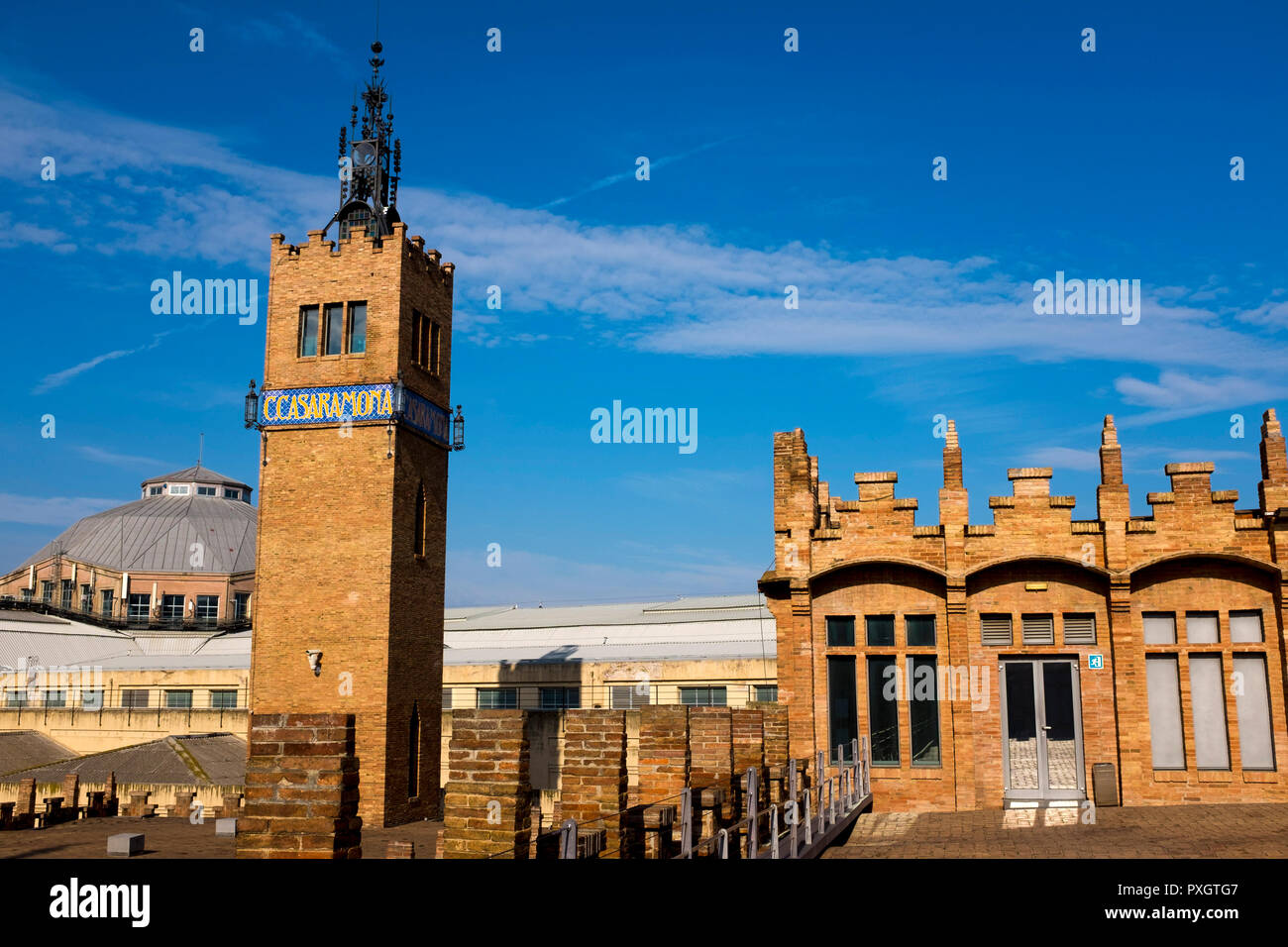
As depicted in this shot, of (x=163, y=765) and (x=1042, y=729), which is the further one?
(x=163, y=765)

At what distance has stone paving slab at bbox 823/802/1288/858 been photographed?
16.7 metres

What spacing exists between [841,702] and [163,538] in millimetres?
63111

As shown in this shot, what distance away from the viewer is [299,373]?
107ft

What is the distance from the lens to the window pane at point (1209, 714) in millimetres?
22641

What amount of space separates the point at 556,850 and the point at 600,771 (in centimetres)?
197

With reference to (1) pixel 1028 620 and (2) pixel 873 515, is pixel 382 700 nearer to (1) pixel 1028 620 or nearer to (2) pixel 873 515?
(2) pixel 873 515

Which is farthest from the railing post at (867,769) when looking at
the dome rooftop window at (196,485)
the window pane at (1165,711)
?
the dome rooftop window at (196,485)

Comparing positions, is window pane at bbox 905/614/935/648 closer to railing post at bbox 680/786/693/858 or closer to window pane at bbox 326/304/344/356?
railing post at bbox 680/786/693/858

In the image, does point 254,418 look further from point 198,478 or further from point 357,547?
point 198,478

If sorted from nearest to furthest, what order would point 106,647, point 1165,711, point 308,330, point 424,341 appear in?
point 1165,711, point 308,330, point 424,341, point 106,647

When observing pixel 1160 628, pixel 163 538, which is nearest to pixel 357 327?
pixel 1160 628

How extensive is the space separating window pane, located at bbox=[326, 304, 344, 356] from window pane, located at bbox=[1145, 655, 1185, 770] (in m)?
22.9

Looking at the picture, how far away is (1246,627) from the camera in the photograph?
23.0 m
